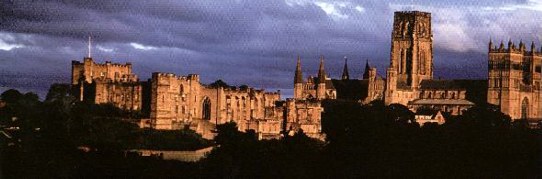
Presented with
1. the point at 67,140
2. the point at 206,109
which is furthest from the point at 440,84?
the point at 67,140

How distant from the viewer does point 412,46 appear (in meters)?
184

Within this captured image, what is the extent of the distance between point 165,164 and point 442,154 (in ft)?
67.2

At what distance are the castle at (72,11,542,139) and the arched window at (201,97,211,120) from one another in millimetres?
107

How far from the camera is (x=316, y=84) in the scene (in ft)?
565

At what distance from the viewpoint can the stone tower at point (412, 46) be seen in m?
183

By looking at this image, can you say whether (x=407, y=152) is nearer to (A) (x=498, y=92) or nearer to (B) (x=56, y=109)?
(B) (x=56, y=109)

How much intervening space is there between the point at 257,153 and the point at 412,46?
115951mm

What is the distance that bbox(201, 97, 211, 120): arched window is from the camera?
10462 centimetres

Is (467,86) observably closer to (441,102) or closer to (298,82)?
(441,102)

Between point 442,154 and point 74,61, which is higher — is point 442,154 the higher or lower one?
the lower one

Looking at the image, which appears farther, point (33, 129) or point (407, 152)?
point (407, 152)

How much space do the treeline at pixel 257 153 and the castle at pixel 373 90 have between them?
12.0 m

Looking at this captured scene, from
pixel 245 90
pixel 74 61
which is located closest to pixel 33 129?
pixel 74 61

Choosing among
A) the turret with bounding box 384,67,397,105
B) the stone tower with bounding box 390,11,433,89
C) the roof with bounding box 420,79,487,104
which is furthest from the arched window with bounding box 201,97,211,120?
the stone tower with bounding box 390,11,433,89
